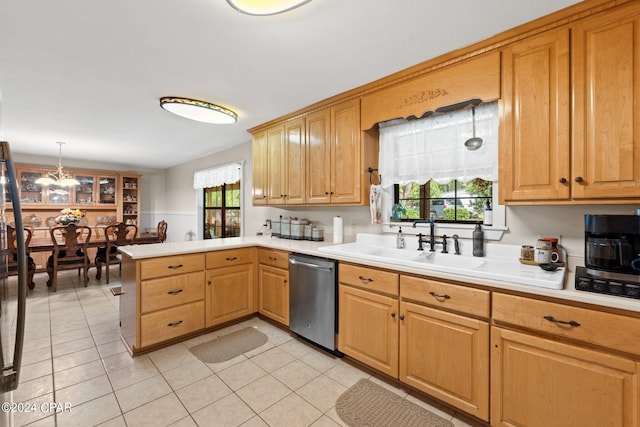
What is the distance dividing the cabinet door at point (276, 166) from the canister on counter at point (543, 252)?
2.36 meters

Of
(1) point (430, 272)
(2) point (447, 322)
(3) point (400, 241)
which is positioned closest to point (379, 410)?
(2) point (447, 322)

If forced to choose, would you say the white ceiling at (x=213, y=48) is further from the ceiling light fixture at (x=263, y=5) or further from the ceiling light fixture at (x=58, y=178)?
the ceiling light fixture at (x=58, y=178)

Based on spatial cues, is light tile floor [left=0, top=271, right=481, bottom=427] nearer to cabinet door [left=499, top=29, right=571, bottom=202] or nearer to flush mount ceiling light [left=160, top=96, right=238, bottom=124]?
cabinet door [left=499, top=29, right=571, bottom=202]

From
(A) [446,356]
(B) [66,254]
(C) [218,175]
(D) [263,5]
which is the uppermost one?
(D) [263,5]

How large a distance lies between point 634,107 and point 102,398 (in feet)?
11.2

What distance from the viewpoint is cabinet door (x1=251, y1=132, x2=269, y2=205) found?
11.4 ft

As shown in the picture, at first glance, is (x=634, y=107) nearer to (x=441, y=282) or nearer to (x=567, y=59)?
(x=567, y=59)

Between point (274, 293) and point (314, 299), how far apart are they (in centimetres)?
60

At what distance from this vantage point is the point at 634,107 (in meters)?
1.36

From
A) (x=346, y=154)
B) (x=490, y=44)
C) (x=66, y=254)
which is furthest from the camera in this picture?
(x=66, y=254)

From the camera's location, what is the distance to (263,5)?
1346 mm

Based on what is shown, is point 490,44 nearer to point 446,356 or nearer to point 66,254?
point 446,356

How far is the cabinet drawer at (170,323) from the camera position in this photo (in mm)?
2295

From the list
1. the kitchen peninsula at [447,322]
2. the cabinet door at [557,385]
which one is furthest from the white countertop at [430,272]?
→ the cabinet door at [557,385]
